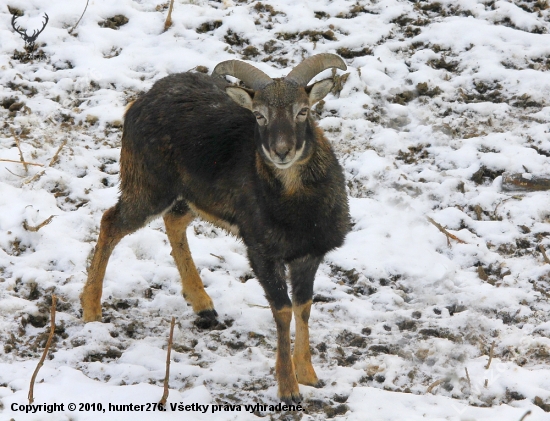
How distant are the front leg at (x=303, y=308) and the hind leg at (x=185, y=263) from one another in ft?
3.81

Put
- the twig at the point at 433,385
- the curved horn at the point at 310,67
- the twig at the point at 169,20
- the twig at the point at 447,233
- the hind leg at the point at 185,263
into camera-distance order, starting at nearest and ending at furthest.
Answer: the twig at the point at 433,385 < the curved horn at the point at 310,67 < the hind leg at the point at 185,263 < the twig at the point at 447,233 < the twig at the point at 169,20

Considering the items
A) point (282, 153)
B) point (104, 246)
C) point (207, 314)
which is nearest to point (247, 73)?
point (282, 153)

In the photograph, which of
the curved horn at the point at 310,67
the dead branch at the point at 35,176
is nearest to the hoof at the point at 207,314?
the curved horn at the point at 310,67

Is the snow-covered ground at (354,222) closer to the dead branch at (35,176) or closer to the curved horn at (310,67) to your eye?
the dead branch at (35,176)

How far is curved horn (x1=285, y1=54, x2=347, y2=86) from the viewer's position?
20.9 feet

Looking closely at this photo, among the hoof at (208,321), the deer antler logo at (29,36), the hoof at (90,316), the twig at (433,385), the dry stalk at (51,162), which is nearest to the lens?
the twig at (433,385)

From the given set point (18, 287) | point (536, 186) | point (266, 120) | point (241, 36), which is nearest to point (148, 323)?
point (18, 287)

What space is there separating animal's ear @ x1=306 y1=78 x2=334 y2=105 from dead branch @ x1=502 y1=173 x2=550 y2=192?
3465mm

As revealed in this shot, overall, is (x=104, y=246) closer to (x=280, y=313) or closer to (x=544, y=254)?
(x=280, y=313)

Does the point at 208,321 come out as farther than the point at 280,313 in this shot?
Yes

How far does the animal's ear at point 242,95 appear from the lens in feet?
20.5

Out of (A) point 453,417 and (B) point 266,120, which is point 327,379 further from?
(B) point 266,120

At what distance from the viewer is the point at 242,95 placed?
629cm

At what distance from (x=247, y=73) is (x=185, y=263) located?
2277 millimetres
